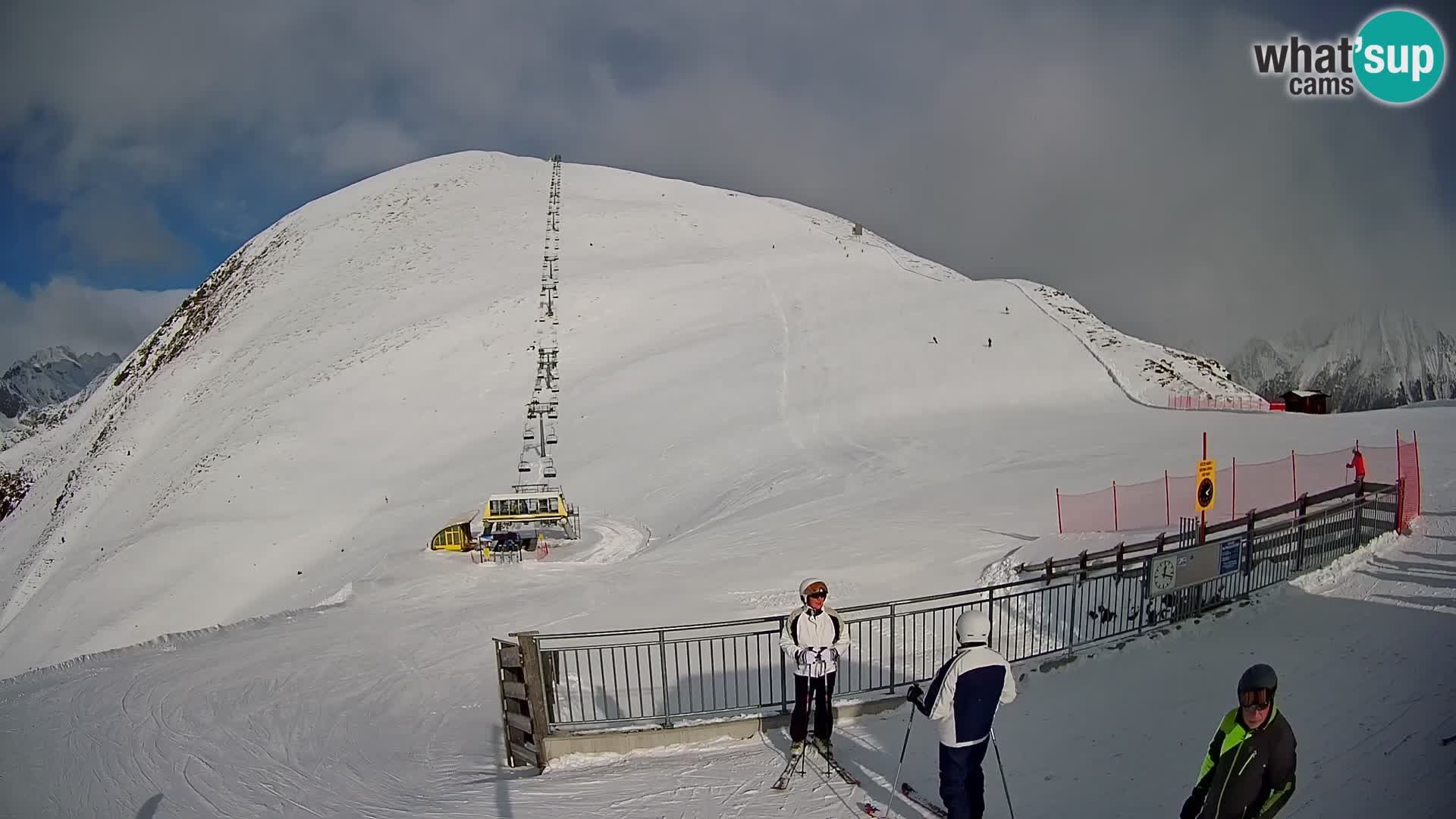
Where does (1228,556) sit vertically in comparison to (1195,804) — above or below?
above

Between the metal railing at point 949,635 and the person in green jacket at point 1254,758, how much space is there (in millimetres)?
4559

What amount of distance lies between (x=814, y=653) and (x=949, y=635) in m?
6.95

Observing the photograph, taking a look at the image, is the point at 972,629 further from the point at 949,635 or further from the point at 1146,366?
the point at 1146,366

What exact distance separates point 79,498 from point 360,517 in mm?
22324

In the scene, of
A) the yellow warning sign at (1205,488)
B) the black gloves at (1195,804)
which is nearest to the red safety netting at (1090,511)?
the yellow warning sign at (1205,488)

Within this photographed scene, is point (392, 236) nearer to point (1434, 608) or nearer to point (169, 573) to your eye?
point (169, 573)

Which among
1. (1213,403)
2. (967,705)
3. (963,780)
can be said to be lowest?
(963,780)

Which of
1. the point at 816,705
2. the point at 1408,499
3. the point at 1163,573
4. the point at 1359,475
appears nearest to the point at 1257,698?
the point at 816,705

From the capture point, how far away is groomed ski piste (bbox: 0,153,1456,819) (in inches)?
318

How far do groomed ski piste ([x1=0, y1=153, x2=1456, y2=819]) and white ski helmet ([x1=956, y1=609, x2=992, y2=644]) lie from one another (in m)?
2.09

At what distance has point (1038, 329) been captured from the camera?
4691 cm

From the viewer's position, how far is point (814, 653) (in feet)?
24.2

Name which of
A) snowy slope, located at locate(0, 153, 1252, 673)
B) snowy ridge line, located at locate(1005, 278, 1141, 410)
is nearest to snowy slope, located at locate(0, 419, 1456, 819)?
snowy slope, located at locate(0, 153, 1252, 673)

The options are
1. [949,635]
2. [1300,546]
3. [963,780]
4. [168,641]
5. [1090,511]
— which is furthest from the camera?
[1090,511]
